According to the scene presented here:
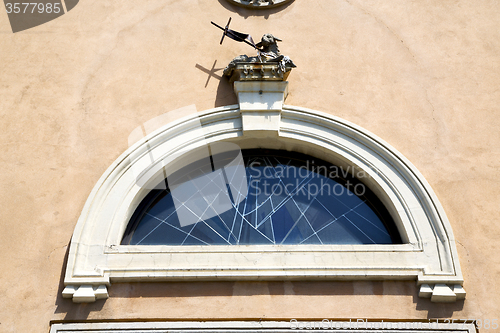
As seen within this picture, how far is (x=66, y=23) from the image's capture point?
21.9 ft

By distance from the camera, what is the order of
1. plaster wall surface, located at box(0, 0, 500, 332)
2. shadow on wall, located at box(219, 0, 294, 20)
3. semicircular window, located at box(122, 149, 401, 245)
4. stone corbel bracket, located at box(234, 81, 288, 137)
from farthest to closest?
shadow on wall, located at box(219, 0, 294, 20)
stone corbel bracket, located at box(234, 81, 288, 137)
semicircular window, located at box(122, 149, 401, 245)
plaster wall surface, located at box(0, 0, 500, 332)

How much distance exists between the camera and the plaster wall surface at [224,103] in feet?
16.1

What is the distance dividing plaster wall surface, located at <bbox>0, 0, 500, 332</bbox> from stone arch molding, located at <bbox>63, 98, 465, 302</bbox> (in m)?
0.15

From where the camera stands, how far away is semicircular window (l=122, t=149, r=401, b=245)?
5551mm

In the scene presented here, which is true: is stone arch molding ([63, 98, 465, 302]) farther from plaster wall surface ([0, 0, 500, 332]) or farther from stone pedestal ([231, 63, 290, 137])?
plaster wall surface ([0, 0, 500, 332])

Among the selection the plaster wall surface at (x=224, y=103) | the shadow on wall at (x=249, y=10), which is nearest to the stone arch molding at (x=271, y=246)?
the plaster wall surface at (x=224, y=103)

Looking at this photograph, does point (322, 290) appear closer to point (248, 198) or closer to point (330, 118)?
point (248, 198)

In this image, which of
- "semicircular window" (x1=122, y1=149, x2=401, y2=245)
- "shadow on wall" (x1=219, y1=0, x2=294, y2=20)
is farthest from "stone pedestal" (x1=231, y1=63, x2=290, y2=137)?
"shadow on wall" (x1=219, y1=0, x2=294, y2=20)

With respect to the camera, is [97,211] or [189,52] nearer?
[97,211]

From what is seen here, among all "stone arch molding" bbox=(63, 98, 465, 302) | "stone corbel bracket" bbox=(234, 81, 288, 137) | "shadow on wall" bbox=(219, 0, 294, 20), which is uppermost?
"shadow on wall" bbox=(219, 0, 294, 20)

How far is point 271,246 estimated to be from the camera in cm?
510

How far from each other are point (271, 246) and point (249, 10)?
131 inches

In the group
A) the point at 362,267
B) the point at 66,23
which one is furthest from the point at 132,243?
the point at 66,23

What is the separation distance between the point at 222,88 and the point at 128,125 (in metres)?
1.19
